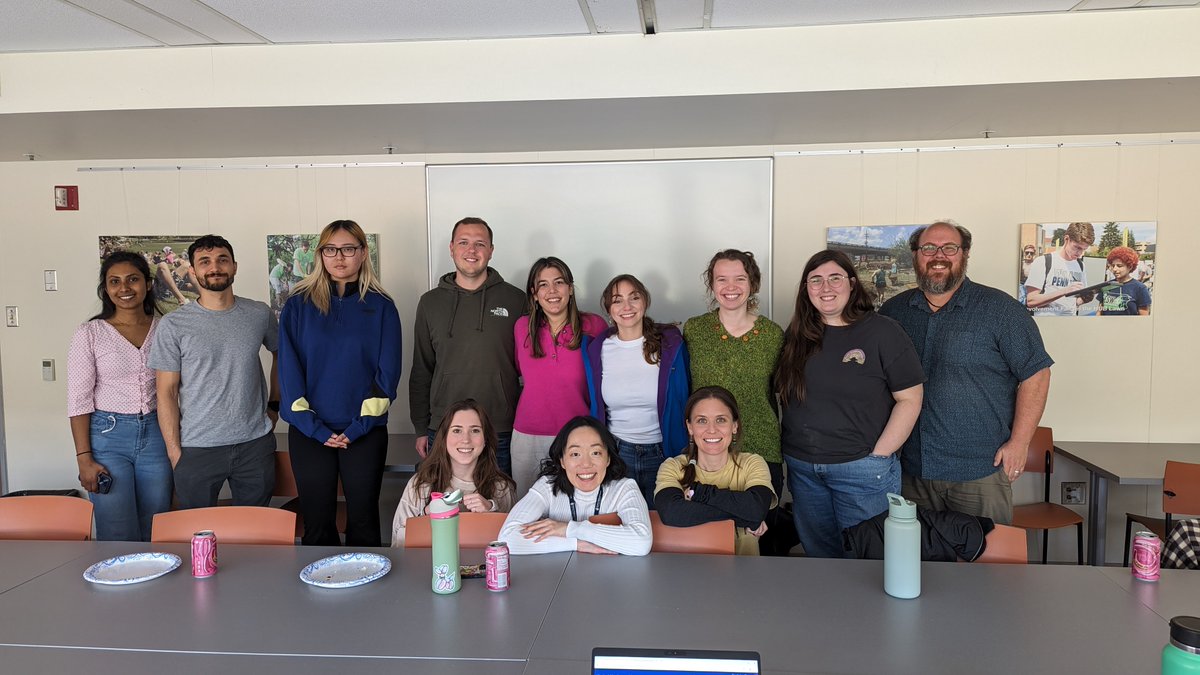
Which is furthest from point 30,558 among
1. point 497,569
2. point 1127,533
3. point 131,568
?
point 1127,533

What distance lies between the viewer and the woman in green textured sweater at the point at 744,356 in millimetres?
2219

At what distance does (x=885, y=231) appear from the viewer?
3258 millimetres

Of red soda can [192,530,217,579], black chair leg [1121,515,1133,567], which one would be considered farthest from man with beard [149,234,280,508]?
black chair leg [1121,515,1133,567]

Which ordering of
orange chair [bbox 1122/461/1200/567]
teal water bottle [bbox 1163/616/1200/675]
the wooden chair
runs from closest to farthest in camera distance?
teal water bottle [bbox 1163/616/1200/675], the wooden chair, orange chair [bbox 1122/461/1200/567]

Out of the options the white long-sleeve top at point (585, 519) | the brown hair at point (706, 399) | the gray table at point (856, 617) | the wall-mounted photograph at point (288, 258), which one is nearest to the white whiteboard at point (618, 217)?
the wall-mounted photograph at point (288, 258)

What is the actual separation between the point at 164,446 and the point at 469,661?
194cm

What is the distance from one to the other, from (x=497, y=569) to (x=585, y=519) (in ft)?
1.60

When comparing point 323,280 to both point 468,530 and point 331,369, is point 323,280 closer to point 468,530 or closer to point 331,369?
point 331,369

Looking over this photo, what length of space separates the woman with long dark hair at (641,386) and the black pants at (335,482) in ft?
2.72

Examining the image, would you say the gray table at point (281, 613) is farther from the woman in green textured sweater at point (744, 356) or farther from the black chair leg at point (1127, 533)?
the black chair leg at point (1127, 533)

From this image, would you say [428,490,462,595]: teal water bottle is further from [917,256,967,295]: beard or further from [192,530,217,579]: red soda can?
[917,256,967,295]: beard

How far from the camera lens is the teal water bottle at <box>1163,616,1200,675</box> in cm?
91

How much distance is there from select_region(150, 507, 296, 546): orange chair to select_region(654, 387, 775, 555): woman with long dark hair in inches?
40.8

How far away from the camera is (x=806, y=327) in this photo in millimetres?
2158
